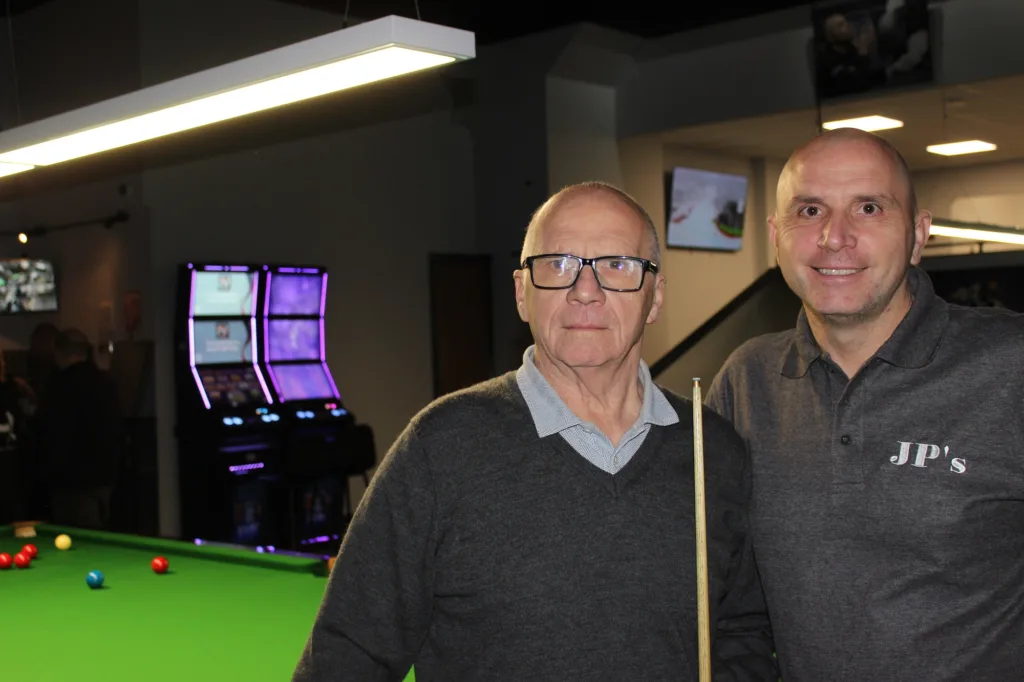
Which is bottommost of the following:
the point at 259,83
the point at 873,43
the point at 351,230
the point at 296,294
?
the point at 296,294

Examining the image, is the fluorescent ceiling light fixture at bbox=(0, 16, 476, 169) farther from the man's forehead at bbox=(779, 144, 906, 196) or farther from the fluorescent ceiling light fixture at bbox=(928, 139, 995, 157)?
the fluorescent ceiling light fixture at bbox=(928, 139, 995, 157)

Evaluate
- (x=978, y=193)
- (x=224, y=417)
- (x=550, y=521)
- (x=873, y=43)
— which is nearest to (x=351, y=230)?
(x=224, y=417)

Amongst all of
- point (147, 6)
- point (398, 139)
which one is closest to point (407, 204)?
point (398, 139)

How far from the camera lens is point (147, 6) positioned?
6809 millimetres

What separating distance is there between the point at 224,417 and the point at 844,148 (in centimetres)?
543

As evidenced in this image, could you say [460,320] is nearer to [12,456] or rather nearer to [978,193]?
[12,456]

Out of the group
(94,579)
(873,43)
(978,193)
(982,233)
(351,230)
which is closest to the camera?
(94,579)

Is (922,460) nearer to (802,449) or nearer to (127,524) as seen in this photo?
(802,449)

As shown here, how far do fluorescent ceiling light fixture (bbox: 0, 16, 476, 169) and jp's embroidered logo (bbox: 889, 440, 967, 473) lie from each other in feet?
4.98

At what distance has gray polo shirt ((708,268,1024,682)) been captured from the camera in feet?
5.26

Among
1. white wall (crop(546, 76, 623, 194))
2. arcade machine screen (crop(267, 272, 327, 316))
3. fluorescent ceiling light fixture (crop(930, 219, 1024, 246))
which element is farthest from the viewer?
white wall (crop(546, 76, 623, 194))

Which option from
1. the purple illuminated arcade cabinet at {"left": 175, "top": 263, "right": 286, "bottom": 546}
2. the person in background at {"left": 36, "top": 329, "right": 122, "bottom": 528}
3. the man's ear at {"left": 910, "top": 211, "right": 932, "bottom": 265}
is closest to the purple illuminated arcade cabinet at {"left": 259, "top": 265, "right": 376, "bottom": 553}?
the purple illuminated arcade cabinet at {"left": 175, "top": 263, "right": 286, "bottom": 546}

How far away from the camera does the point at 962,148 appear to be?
620cm

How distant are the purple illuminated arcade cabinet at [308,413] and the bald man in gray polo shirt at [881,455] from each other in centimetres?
541
